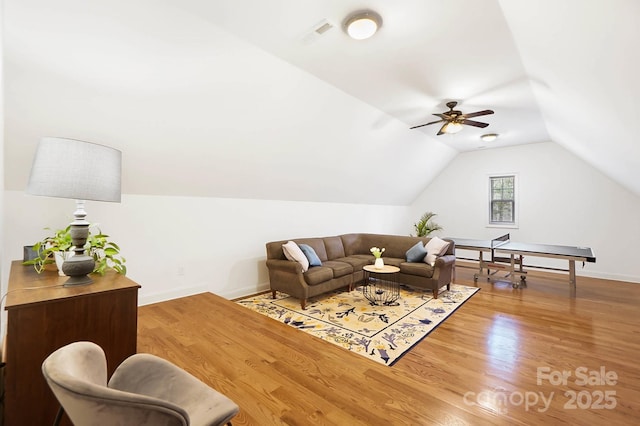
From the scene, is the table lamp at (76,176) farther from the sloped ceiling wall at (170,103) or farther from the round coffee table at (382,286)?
the round coffee table at (382,286)

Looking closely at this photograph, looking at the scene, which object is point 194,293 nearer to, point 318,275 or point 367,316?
point 318,275

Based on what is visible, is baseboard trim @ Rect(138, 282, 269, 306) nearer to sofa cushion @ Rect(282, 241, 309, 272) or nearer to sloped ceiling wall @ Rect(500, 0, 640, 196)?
sofa cushion @ Rect(282, 241, 309, 272)

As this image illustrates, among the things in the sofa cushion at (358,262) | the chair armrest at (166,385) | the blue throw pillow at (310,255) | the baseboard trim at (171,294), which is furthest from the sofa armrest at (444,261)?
the chair armrest at (166,385)

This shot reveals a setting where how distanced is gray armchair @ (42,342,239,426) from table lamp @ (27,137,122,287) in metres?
0.73

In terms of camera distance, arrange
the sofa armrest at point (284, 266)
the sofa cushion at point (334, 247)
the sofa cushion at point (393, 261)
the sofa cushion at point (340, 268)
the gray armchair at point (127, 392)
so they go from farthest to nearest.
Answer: the sofa cushion at point (334, 247) → the sofa cushion at point (393, 261) → the sofa cushion at point (340, 268) → the sofa armrest at point (284, 266) → the gray armchair at point (127, 392)

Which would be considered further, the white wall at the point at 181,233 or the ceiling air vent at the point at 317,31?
the white wall at the point at 181,233

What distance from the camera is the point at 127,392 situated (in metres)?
1.08

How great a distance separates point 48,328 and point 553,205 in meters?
8.22

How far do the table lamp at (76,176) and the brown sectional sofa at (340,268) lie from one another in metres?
2.61

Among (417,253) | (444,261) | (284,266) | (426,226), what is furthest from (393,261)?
(426,226)

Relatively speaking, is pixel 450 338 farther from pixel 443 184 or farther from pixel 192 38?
pixel 443 184

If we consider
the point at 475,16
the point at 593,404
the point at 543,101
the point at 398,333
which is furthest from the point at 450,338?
the point at 543,101

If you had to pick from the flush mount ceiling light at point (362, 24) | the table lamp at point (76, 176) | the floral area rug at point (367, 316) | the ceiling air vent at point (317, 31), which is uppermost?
the ceiling air vent at point (317, 31)

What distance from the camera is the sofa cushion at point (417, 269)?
4.45 meters
